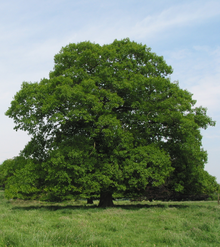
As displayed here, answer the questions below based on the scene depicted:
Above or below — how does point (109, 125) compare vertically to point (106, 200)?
above

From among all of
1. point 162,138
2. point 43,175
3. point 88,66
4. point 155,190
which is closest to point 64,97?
point 88,66

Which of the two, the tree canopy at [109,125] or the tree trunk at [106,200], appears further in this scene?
the tree trunk at [106,200]

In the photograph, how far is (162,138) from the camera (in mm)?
22938

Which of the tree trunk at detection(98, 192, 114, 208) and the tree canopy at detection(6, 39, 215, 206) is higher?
the tree canopy at detection(6, 39, 215, 206)

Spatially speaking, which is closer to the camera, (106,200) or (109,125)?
(109,125)

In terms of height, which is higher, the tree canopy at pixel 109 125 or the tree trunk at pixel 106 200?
the tree canopy at pixel 109 125

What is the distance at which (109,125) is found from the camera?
742 inches

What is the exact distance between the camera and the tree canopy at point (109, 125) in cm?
1900

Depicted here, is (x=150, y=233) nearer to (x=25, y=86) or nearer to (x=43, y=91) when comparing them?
(x=43, y=91)

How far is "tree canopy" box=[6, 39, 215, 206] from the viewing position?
1900cm

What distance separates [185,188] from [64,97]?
46.2 feet

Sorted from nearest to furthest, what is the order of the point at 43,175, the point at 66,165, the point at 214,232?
the point at 214,232 → the point at 66,165 → the point at 43,175

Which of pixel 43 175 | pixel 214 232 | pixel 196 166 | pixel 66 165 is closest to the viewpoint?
pixel 214 232

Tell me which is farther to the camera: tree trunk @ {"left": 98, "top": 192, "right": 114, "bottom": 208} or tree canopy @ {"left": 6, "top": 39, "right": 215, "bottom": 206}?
tree trunk @ {"left": 98, "top": 192, "right": 114, "bottom": 208}
